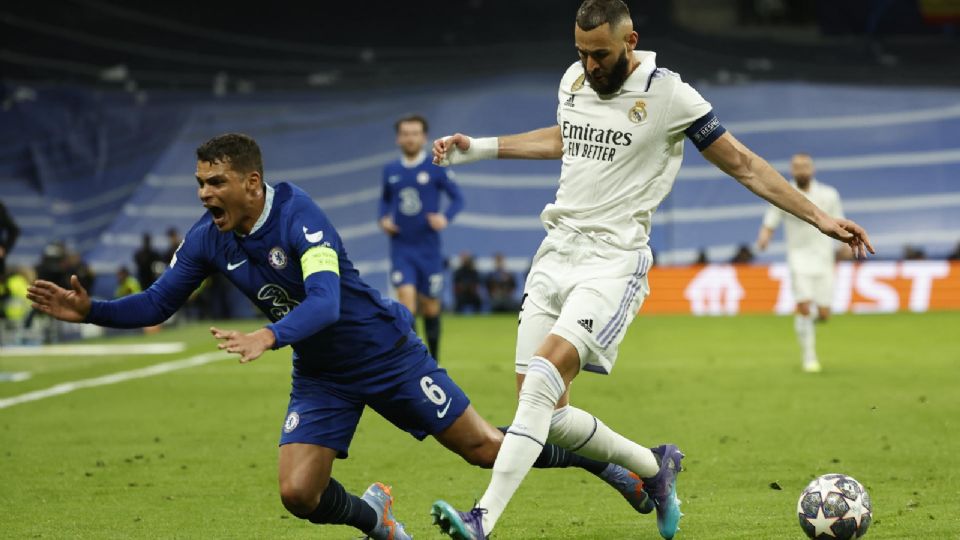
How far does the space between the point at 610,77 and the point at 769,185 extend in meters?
0.83

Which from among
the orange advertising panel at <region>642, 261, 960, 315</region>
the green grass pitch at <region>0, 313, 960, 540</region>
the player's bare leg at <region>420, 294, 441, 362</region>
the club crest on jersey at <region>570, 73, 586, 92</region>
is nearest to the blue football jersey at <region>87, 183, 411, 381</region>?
the green grass pitch at <region>0, 313, 960, 540</region>

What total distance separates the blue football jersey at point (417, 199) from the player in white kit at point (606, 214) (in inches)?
342

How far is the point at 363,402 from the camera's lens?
618cm

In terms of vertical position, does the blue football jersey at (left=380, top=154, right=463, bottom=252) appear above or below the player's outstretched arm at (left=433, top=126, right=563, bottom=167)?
below

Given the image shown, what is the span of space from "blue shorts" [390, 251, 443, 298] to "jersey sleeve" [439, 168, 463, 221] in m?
0.52

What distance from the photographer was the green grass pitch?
6.96 meters

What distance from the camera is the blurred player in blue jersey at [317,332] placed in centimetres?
577

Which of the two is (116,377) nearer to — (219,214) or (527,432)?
(219,214)

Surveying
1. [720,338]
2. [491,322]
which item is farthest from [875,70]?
[720,338]

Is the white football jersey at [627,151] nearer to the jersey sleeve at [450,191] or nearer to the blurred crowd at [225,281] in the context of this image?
the jersey sleeve at [450,191]

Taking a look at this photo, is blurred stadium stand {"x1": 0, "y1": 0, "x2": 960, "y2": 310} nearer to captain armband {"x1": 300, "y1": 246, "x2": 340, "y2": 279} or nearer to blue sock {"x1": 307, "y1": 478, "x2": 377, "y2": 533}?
blue sock {"x1": 307, "y1": 478, "x2": 377, "y2": 533}

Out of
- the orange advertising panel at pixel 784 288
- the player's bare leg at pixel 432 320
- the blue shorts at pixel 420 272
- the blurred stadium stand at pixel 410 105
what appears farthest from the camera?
the blurred stadium stand at pixel 410 105

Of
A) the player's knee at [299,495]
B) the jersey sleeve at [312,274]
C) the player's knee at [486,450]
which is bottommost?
the player's knee at [299,495]

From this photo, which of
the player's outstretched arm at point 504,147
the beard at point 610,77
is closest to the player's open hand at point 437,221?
the player's outstretched arm at point 504,147
